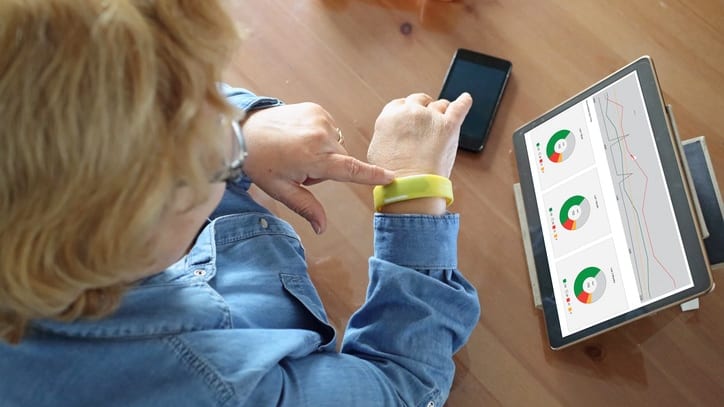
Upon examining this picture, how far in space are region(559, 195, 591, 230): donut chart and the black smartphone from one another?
12 cm

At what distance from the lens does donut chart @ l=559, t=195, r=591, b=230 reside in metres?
0.57

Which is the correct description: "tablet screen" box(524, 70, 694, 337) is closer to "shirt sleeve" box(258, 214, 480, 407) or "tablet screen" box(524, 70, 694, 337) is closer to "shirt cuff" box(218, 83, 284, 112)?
"shirt sleeve" box(258, 214, 480, 407)

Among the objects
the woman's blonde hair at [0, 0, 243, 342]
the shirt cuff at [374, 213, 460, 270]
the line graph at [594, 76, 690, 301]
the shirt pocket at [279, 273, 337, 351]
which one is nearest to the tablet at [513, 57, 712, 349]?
the line graph at [594, 76, 690, 301]

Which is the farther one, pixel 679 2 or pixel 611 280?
pixel 679 2

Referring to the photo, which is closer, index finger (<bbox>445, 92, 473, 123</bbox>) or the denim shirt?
the denim shirt

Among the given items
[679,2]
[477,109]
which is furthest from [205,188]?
[679,2]

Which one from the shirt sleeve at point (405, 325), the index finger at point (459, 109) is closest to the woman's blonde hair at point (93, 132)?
the shirt sleeve at point (405, 325)

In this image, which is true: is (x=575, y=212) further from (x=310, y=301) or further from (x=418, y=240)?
(x=310, y=301)

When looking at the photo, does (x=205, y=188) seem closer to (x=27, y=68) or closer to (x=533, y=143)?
(x=27, y=68)

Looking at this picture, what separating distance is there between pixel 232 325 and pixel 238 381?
81mm

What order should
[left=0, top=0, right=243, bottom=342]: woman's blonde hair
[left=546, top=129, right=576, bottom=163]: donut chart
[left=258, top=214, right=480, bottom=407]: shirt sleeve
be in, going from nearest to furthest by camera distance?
[left=0, top=0, right=243, bottom=342]: woman's blonde hair, [left=258, top=214, right=480, bottom=407]: shirt sleeve, [left=546, top=129, right=576, bottom=163]: donut chart

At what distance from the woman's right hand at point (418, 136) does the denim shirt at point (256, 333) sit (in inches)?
2.6

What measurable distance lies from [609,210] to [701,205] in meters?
0.10

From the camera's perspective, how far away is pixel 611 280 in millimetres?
538
